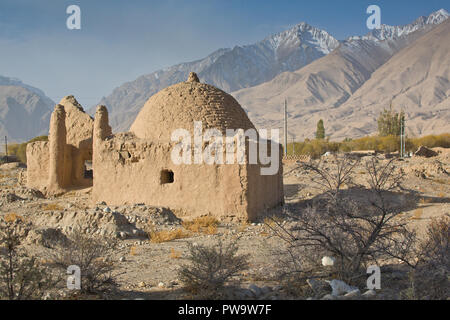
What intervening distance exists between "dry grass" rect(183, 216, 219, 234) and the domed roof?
2.63 metres

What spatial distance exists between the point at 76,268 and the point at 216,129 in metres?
6.80

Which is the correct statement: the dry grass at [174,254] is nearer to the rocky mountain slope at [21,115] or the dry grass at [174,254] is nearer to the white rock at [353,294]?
the white rock at [353,294]

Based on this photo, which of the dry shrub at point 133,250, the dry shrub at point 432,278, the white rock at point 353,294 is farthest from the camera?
the dry shrub at point 133,250

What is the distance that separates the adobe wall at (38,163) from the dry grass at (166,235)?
9.28 meters

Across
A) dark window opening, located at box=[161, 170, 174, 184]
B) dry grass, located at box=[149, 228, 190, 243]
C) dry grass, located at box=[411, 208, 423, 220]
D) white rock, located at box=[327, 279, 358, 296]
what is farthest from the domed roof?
white rock, located at box=[327, 279, 358, 296]

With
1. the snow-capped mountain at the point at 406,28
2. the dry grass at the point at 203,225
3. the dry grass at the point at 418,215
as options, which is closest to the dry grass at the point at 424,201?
the dry grass at the point at 418,215

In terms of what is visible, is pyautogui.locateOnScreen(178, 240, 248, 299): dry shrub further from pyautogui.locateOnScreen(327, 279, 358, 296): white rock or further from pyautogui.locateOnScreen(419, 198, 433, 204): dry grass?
pyautogui.locateOnScreen(419, 198, 433, 204): dry grass

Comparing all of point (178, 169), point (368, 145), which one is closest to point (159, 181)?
point (178, 169)

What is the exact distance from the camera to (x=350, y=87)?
120375mm

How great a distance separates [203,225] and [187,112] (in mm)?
3562

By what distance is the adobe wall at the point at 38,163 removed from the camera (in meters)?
15.7

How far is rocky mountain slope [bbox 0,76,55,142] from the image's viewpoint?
488 ft
